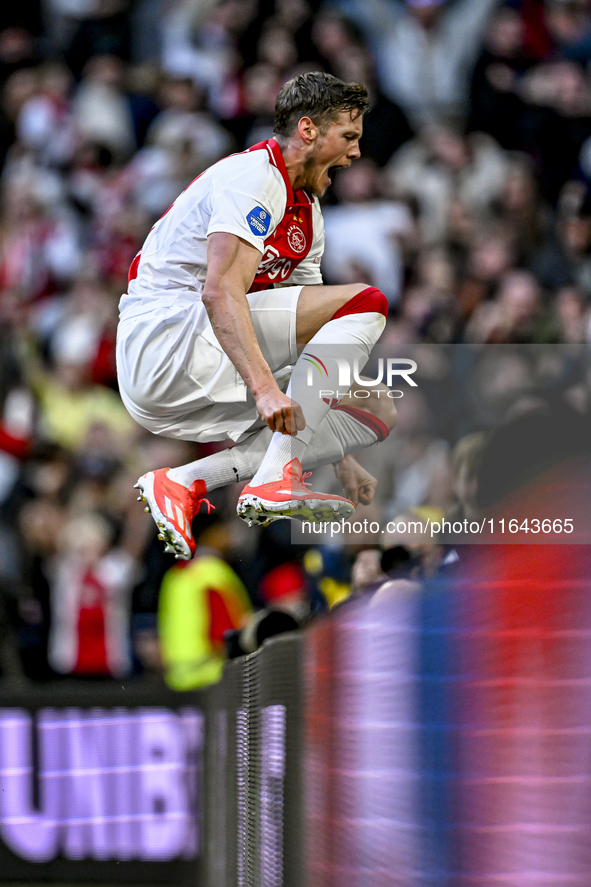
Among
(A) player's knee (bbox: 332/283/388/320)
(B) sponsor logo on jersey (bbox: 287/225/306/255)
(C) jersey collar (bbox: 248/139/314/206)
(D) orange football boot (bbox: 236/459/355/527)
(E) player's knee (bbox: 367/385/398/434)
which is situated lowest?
(D) orange football boot (bbox: 236/459/355/527)

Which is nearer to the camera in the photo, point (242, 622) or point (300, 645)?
point (300, 645)

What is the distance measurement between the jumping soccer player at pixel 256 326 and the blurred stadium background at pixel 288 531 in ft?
1.62

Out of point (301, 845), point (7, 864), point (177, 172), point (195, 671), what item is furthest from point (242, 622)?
point (301, 845)

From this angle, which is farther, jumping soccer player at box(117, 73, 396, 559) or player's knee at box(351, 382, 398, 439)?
player's knee at box(351, 382, 398, 439)

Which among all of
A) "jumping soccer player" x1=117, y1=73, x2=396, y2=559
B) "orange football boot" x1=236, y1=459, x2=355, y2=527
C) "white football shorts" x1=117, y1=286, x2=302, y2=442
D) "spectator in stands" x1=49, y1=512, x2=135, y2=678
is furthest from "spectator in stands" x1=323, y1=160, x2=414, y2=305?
"orange football boot" x1=236, y1=459, x2=355, y2=527

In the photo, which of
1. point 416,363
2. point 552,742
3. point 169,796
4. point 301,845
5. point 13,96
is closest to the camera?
point 552,742

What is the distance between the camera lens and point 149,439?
29.3 ft

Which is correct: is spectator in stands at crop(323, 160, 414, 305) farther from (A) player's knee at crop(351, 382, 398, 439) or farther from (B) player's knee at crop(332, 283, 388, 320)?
(B) player's knee at crop(332, 283, 388, 320)

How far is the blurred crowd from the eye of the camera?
8.16 metres

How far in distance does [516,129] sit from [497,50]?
111 centimetres

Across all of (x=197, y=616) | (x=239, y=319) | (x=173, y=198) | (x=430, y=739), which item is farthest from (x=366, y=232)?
(x=430, y=739)

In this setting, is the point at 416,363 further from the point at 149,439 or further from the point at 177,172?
the point at 177,172

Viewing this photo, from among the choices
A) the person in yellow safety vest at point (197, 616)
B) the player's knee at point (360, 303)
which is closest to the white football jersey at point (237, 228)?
the player's knee at point (360, 303)

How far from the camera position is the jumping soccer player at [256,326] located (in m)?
3.63
